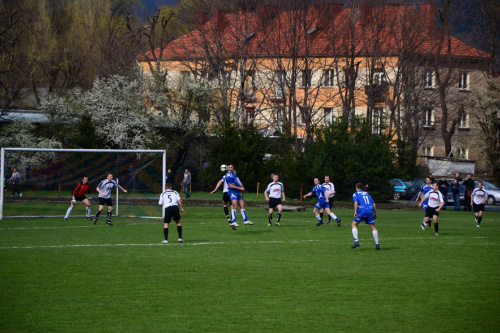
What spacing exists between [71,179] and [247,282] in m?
21.5

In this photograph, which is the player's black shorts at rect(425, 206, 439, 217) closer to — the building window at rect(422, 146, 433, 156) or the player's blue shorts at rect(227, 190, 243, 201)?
the player's blue shorts at rect(227, 190, 243, 201)

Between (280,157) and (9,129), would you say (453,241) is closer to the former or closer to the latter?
(280,157)

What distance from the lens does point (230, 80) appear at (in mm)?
51938

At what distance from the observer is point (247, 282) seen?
12.3 meters

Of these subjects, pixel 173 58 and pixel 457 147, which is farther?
pixel 457 147

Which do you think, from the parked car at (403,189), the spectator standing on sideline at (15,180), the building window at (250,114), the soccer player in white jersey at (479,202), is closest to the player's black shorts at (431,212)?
the soccer player in white jersey at (479,202)

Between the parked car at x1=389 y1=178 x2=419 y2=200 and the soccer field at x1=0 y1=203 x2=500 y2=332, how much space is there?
2401 centimetres

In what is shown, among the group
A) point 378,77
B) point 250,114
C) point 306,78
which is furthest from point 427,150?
point 306,78

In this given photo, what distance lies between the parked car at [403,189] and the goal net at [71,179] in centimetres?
1907

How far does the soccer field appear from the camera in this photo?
30.2 ft

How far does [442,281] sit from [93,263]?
23.9 feet

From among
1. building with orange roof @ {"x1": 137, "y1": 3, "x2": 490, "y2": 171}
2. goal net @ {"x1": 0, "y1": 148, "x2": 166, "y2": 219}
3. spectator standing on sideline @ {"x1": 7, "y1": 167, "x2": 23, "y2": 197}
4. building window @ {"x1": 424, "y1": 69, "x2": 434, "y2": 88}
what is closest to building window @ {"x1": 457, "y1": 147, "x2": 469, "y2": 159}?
building with orange roof @ {"x1": 137, "y1": 3, "x2": 490, "y2": 171}

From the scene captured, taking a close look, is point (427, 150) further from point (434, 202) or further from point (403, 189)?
point (434, 202)

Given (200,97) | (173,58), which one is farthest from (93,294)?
(173,58)
